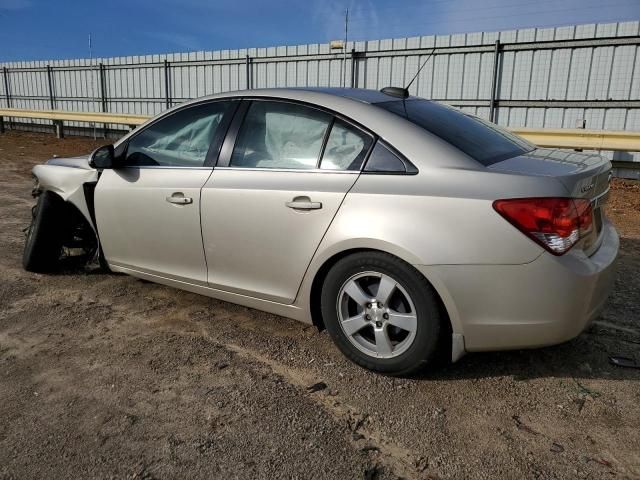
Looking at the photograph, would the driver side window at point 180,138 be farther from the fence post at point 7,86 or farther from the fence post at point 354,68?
the fence post at point 7,86

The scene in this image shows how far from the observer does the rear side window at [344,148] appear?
9.89 ft

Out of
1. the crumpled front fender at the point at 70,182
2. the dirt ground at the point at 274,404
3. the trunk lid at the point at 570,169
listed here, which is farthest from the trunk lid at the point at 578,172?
the crumpled front fender at the point at 70,182

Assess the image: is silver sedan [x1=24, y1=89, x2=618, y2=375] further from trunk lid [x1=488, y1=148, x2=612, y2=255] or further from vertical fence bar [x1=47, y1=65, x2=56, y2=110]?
vertical fence bar [x1=47, y1=65, x2=56, y2=110]

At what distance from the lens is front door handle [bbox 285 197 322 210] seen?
9.89 ft

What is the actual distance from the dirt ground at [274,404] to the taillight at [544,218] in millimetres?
851

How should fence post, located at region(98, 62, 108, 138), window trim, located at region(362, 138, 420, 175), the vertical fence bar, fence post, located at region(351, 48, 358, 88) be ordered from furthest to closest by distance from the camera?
the vertical fence bar < fence post, located at region(98, 62, 108, 138) < fence post, located at region(351, 48, 358, 88) < window trim, located at region(362, 138, 420, 175)

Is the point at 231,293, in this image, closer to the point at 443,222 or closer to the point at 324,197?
the point at 324,197

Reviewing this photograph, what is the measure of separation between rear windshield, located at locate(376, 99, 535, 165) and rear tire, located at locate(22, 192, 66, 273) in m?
2.93

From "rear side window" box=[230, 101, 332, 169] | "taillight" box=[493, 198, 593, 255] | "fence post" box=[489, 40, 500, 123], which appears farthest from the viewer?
"fence post" box=[489, 40, 500, 123]

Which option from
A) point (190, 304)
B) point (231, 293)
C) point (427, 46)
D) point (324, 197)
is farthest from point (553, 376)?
point (427, 46)

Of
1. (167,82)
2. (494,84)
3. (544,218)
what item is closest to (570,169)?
(544,218)

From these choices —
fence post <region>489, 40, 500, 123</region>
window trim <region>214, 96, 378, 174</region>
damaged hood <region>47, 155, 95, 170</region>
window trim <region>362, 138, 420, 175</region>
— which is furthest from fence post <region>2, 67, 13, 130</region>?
window trim <region>362, 138, 420, 175</region>

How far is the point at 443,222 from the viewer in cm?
264

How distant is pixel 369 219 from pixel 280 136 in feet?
2.99
